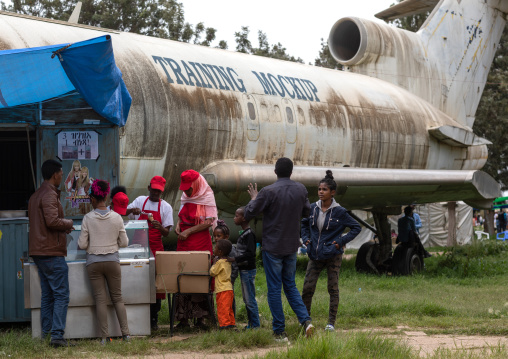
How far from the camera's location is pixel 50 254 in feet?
22.1

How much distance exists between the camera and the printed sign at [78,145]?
8062 mm

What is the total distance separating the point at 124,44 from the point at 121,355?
546 cm

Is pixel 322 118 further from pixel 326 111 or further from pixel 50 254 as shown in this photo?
pixel 50 254

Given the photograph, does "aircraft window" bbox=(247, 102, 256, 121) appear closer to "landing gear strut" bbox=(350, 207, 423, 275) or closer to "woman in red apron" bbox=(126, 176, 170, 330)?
"woman in red apron" bbox=(126, 176, 170, 330)

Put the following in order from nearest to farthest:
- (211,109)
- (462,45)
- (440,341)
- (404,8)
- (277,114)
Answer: (440,341) → (211,109) → (277,114) → (462,45) → (404,8)

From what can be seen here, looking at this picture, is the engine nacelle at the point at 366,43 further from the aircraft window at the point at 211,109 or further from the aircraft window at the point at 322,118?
the aircraft window at the point at 211,109

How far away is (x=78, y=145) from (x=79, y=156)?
125mm

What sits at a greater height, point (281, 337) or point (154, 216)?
point (154, 216)

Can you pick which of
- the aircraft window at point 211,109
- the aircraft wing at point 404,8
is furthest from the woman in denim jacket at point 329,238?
the aircraft wing at point 404,8

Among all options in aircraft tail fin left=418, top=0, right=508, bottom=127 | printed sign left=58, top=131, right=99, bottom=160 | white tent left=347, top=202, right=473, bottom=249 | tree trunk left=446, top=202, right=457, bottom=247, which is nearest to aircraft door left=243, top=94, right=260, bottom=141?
printed sign left=58, top=131, right=99, bottom=160

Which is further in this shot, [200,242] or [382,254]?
[382,254]

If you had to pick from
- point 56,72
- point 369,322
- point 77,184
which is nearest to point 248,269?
point 369,322

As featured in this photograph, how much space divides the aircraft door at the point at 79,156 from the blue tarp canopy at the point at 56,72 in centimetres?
77

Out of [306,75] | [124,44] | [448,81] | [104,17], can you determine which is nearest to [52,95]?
[124,44]
